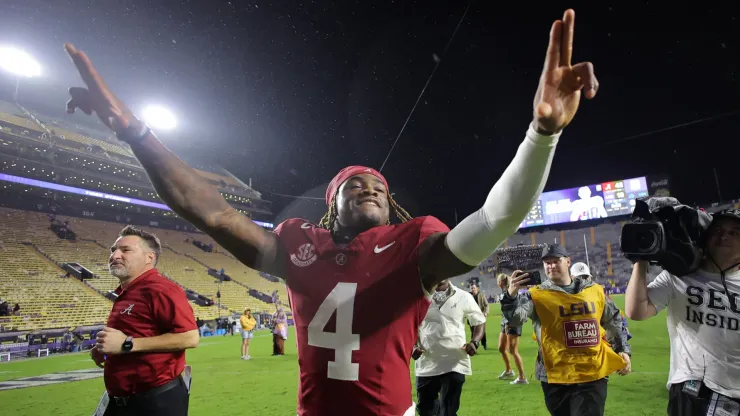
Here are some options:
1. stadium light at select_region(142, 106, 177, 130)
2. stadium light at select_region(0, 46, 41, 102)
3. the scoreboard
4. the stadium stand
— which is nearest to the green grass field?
the stadium stand

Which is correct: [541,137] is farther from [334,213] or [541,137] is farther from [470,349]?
[470,349]

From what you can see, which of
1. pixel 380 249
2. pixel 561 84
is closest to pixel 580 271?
pixel 380 249

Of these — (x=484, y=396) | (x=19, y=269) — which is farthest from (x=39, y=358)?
(x=484, y=396)

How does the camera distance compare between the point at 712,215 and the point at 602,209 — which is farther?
the point at 602,209

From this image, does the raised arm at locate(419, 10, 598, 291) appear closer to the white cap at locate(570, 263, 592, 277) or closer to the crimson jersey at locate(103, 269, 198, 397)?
the crimson jersey at locate(103, 269, 198, 397)

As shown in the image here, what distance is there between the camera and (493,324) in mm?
21719

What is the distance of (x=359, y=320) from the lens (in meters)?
1.79

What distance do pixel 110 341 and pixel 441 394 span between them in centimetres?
391

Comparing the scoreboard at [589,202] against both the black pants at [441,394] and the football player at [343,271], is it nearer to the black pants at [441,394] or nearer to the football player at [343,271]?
the black pants at [441,394]

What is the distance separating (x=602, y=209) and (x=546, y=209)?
3.88 meters

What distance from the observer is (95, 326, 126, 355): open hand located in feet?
10.7

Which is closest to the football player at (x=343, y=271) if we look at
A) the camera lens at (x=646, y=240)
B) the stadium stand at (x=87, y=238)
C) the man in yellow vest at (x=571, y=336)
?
the camera lens at (x=646, y=240)

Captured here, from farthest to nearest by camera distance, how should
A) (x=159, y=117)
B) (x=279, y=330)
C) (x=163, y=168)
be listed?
(x=159, y=117) < (x=279, y=330) < (x=163, y=168)

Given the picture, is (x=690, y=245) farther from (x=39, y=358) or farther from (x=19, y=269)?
(x=19, y=269)
